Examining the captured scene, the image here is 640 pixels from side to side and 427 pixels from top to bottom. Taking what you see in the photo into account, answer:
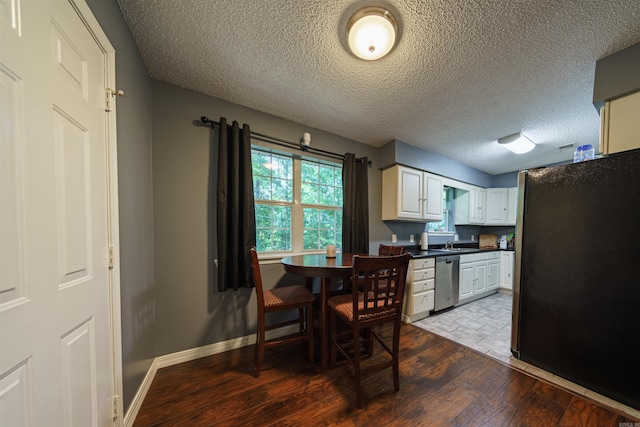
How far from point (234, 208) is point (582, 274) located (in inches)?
111

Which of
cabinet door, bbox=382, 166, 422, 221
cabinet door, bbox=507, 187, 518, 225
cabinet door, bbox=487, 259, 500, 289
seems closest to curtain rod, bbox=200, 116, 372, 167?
cabinet door, bbox=382, 166, 422, 221

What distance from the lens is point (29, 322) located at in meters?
0.62

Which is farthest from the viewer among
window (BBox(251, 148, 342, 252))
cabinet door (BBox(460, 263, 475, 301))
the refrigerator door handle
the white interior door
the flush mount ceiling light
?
cabinet door (BBox(460, 263, 475, 301))

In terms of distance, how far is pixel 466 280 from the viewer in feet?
10.7

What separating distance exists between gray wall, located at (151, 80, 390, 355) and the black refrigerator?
257cm

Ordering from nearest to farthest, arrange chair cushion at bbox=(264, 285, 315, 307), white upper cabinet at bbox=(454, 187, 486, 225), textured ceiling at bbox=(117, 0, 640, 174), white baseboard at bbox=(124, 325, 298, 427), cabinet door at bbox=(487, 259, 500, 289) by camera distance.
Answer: textured ceiling at bbox=(117, 0, 640, 174) < white baseboard at bbox=(124, 325, 298, 427) < chair cushion at bbox=(264, 285, 315, 307) < cabinet door at bbox=(487, 259, 500, 289) < white upper cabinet at bbox=(454, 187, 486, 225)

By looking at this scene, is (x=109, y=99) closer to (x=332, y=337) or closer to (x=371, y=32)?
(x=371, y=32)

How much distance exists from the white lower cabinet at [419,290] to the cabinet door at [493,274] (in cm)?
169

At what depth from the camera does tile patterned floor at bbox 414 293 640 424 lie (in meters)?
1.55

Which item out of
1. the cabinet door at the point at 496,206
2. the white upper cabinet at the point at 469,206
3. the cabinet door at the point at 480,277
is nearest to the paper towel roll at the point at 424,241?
the cabinet door at the point at 480,277

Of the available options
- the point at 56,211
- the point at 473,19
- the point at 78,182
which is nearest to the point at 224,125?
the point at 78,182

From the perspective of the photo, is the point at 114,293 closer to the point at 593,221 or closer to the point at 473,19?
the point at 473,19

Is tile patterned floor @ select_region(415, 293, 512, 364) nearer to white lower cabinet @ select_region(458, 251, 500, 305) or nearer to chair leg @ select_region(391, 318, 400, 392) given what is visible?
white lower cabinet @ select_region(458, 251, 500, 305)

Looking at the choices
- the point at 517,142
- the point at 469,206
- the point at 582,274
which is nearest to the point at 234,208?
the point at 582,274
